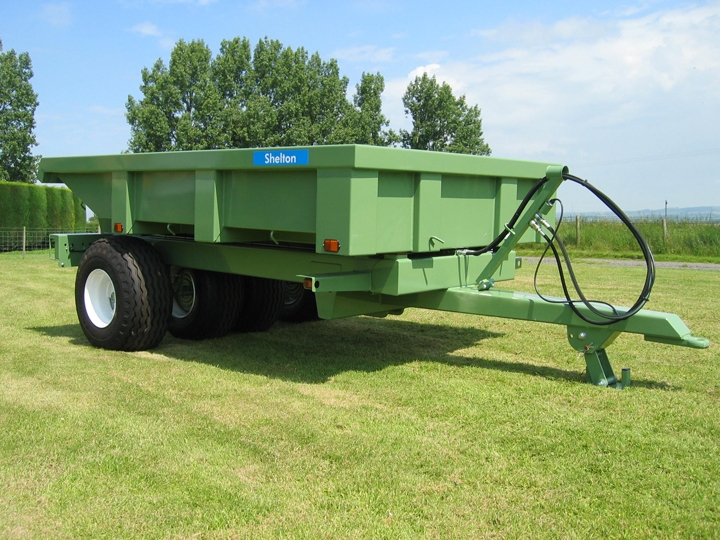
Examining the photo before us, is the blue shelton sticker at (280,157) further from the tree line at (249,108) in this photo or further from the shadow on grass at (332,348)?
the tree line at (249,108)

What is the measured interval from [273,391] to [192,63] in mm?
38510

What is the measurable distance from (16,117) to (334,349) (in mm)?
39977

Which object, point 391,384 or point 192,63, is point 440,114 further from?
point 391,384

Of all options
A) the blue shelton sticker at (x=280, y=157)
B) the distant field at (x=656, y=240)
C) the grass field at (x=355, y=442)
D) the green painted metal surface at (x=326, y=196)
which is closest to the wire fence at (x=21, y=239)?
the distant field at (x=656, y=240)

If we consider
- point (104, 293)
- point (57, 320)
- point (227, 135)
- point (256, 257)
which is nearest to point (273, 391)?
point (256, 257)

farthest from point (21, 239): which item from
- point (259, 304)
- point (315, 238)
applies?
point (315, 238)

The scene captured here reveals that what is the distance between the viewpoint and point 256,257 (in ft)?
18.8

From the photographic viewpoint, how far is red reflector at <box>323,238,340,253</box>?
4637 mm

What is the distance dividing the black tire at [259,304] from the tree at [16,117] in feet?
123

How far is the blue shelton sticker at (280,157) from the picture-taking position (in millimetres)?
4742

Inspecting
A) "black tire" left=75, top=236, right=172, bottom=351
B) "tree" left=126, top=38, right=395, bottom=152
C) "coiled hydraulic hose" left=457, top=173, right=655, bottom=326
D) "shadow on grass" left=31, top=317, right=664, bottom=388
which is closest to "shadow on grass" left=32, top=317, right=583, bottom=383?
"shadow on grass" left=31, top=317, right=664, bottom=388

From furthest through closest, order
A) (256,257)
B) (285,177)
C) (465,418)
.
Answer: (256,257) < (285,177) < (465,418)

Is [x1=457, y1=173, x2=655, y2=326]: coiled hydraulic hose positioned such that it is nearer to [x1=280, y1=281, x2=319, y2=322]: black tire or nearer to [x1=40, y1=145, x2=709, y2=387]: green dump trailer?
[x1=40, y1=145, x2=709, y2=387]: green dump trailer

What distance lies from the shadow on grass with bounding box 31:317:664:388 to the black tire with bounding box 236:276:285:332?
0.13 meters
